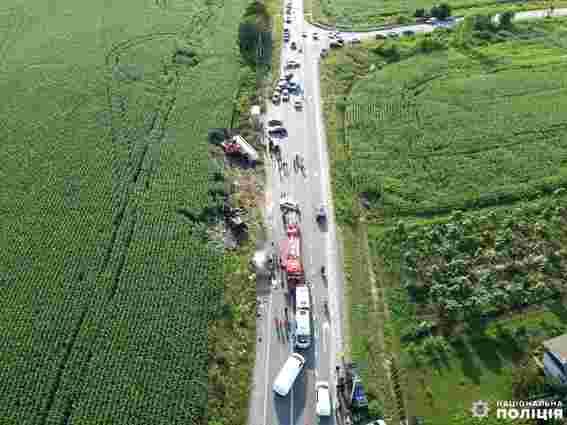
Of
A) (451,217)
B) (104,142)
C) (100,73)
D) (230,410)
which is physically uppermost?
(100,73)

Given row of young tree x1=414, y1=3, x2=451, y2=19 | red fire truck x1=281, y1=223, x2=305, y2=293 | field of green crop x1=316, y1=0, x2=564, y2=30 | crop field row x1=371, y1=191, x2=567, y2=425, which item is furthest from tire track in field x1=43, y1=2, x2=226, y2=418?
row of young tree x1=414, y1=3, x2=451, y2=19

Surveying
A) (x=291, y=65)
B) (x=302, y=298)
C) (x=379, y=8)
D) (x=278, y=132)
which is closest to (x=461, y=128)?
(x=278, y=132)

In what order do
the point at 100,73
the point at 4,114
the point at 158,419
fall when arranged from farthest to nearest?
1. the point at 100,73
2. the point at 4,114
3. the point at 158,419

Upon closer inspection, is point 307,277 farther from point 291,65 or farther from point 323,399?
point 291,65

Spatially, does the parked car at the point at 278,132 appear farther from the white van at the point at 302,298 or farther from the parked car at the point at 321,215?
the white van at the point at 302,298

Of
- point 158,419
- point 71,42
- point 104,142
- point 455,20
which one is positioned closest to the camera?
point 158,419

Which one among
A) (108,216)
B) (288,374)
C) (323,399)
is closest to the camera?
(323,399)

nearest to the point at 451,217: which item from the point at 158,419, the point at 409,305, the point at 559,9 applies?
the point at 409,305

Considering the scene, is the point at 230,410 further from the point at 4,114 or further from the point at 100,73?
the point at 100,73
